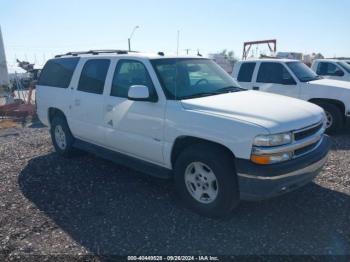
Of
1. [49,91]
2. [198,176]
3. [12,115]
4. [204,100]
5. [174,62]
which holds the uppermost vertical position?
[174,62]

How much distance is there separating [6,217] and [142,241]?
6.06 ft

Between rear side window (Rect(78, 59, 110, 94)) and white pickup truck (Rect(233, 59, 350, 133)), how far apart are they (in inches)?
184

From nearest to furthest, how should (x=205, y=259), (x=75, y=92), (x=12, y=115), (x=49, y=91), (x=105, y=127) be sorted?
(x=205, y=259), (x=105, y=127), (x=75, y=92), (x=49, y=91), (x=12, y=115)

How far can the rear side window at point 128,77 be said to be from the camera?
4.66m

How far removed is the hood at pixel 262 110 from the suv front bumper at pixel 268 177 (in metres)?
0.38

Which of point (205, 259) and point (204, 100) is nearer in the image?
point (205, 259)

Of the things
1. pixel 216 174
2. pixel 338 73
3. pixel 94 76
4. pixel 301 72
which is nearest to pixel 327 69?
pixel 338 73

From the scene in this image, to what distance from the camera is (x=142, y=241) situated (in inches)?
143

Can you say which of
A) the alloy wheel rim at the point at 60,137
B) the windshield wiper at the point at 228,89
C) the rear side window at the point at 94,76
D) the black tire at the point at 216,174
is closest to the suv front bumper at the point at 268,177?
the black tire at the point at 216,174

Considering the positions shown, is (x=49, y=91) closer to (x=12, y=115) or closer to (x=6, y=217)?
(x=6, y=217)

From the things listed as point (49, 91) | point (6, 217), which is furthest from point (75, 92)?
point (6, 217)

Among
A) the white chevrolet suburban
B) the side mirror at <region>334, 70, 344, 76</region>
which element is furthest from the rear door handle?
the side mirror at <region>334, 70, 344, 76</region>

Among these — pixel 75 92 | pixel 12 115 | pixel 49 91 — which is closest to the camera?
pixel 75 92

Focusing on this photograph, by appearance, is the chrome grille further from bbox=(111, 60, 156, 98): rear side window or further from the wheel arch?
bbox=(111, 60, 156, 98): rear side window
